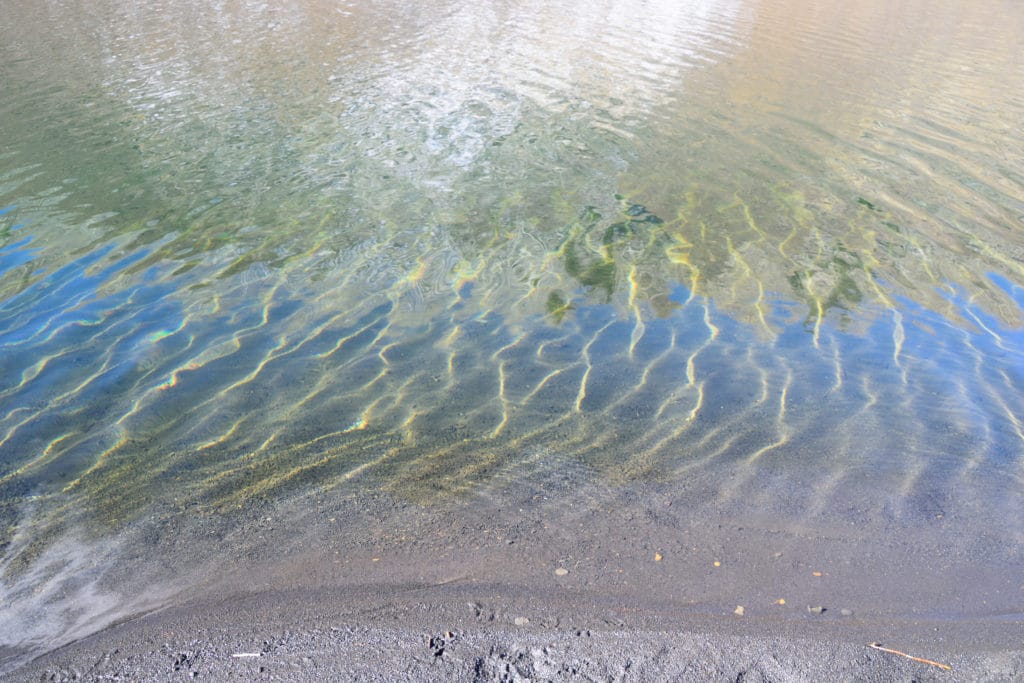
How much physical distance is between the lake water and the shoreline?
6.0 inches

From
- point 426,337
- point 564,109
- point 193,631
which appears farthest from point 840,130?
point 193,631

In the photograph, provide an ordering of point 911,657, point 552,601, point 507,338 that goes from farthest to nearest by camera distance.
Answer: point 507,338 < point 552,601 < point 911,657

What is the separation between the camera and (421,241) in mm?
7098

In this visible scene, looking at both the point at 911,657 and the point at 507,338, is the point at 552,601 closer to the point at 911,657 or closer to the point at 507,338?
the point at 911,657

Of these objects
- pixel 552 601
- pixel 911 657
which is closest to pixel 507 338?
pixel 552 601

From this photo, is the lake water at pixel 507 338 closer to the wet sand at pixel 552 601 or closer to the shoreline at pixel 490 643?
the wet sand at pixel 552 601

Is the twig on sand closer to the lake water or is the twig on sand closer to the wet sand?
the wet sand

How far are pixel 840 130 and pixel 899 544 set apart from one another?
29.5 ft

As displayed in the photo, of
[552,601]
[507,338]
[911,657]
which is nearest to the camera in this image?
[911,657]

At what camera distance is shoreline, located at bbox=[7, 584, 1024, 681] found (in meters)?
3.00

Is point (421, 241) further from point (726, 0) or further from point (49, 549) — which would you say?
point (726, 0)

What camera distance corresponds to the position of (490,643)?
10.3 feet

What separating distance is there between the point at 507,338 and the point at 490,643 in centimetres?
273

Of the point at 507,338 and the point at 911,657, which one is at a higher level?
the point at 911,657
